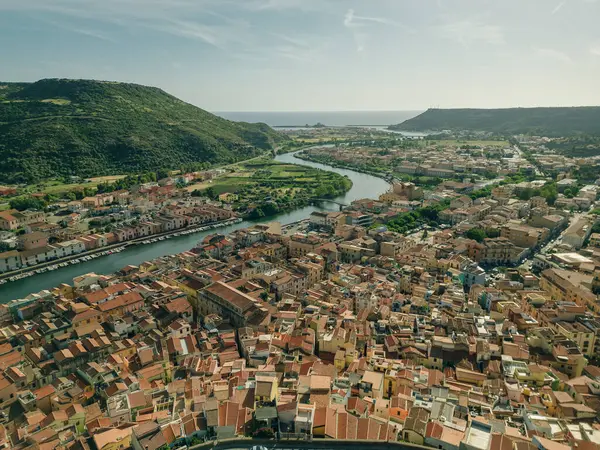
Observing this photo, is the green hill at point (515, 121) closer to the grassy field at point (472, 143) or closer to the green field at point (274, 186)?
the grassy field at point (472, 143)

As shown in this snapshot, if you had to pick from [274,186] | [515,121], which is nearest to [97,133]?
[274,186]

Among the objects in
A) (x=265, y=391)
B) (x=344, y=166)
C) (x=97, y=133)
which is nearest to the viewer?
(x=265, y=391)

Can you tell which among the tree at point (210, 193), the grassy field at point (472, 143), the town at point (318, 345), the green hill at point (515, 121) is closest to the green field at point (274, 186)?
the tree at point (210, 193)

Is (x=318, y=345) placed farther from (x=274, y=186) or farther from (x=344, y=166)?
(x=344, y=166)

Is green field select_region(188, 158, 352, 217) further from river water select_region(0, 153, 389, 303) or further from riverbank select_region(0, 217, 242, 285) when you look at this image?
riverbank select_region(0, 217, 242, 285)

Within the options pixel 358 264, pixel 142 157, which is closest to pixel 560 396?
pixel 358 264

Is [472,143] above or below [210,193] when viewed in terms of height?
above
